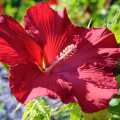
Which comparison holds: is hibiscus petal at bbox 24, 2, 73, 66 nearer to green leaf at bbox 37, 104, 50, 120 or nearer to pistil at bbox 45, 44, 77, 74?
pistil at bbox 45, 44, 77, 74

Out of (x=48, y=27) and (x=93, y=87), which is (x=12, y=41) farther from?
(x=93, y=87)

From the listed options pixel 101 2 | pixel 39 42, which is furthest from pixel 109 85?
pixel 101 2

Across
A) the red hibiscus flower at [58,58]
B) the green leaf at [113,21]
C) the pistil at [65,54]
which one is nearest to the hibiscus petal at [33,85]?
the red hibiscus flower at [58,58]

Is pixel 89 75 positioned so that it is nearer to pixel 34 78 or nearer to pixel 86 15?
pixel 34 78

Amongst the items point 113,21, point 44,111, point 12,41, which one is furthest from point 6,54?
point 113,21

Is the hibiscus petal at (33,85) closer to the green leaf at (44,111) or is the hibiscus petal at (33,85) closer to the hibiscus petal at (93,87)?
the hibiscus petal at (93,87)

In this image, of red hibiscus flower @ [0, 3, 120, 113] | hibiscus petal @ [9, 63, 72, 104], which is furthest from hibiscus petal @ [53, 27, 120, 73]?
hibiscus petal @ [9, 63, 72, 104]

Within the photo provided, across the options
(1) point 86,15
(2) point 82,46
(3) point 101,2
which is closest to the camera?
(2) point 82,46
